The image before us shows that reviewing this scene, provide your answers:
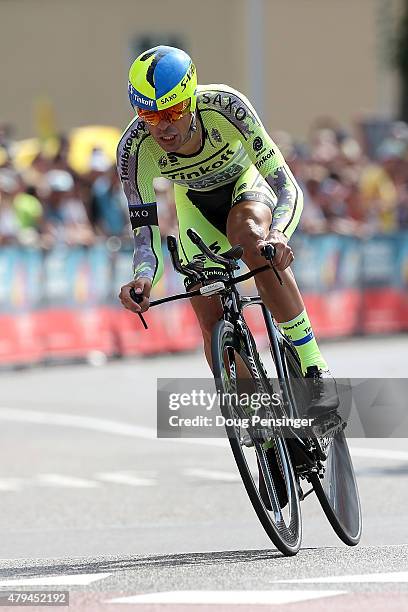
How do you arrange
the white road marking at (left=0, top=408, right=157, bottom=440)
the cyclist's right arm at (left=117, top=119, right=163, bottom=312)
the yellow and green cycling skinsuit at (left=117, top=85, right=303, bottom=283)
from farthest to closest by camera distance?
the white road marking at (left=0, top=408, right=157, bottom=440), the cyclist's right arm at (left=117, top=119, right=163, bottom=312), the yellow and green cycling skinsuit at (left=117, top=85, right=303, bottom=283)

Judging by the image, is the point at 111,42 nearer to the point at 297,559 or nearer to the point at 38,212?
the point at 38,212

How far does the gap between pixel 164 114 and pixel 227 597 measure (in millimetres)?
2115

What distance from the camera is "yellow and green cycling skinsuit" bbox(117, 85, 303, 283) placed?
7043 millimetres

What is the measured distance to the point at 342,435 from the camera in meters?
7.50

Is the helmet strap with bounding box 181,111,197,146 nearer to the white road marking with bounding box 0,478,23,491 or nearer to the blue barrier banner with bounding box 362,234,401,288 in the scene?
the white road marking with bounding box 0,478,23,491

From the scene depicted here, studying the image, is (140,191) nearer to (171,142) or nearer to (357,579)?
(171,142)

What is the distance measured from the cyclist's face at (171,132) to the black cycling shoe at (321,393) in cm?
120

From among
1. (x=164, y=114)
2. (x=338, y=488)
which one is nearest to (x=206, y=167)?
(x=164, y=114)

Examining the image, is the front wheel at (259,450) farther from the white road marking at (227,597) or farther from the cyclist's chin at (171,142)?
the cyclist's chin at (171,142)

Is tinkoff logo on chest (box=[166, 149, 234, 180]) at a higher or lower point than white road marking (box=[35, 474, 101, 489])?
higher

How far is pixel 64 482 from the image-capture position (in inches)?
399

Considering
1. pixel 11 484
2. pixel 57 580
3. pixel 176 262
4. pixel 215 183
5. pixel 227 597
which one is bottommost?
pixel 11 484

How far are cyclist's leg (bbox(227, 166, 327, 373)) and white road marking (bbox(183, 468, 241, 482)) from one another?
307cm

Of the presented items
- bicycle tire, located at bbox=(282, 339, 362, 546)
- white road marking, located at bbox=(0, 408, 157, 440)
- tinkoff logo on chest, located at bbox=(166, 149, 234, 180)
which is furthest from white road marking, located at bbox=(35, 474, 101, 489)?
tinkoff logo on chest, located at bbox=(166, 149, 234, 180)
